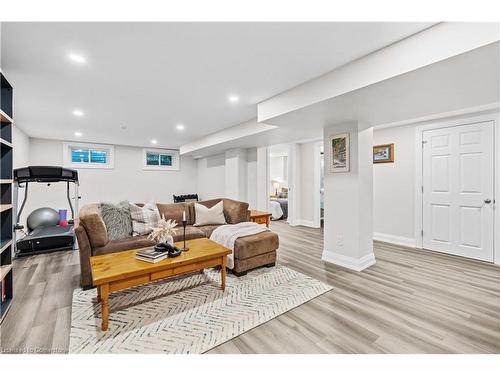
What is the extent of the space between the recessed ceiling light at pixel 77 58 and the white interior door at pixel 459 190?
5242 millimetres

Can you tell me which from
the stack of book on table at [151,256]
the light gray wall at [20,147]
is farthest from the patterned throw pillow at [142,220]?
the light gray wall at [20,147]

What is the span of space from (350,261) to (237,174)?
11.8ft

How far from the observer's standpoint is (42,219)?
473cm

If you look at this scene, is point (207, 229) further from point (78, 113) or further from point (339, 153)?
point (78, 113)

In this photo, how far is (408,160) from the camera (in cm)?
447

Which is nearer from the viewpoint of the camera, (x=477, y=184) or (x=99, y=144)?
(x=477, y=184)

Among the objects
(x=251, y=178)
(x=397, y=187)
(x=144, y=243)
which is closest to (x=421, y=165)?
(x=397, y=187)

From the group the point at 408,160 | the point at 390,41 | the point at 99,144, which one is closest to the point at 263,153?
the point at 408,160

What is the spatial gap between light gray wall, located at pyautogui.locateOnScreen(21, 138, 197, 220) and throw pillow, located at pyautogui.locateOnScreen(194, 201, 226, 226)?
4.23 meters

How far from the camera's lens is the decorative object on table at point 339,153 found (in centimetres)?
337

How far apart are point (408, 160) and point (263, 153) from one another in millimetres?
3263

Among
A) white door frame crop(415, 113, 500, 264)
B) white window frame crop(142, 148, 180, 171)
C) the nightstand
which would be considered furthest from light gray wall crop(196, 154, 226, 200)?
white door frame crop(415, 113, 500, 264)

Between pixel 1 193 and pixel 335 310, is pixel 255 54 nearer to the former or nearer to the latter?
pixel 335 310

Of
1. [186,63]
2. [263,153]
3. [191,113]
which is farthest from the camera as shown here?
[263,153]
